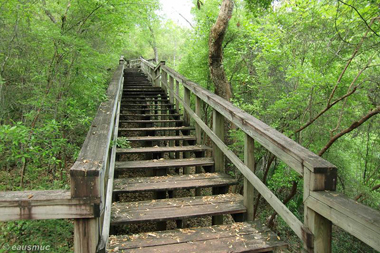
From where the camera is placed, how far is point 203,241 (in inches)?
87.1

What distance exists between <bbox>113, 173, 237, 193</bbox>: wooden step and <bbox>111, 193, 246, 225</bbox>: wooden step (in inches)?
7.3

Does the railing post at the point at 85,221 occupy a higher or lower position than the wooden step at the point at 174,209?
higher

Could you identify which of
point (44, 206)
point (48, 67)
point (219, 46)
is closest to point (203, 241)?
point (44, 206)

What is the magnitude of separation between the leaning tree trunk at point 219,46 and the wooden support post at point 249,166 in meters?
3.32

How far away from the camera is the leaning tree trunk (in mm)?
5512

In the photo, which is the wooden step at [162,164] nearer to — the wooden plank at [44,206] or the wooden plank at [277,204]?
the wooden plank at [277,204]

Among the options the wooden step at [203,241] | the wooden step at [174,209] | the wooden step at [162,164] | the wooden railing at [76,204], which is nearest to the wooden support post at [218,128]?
the wooden step at [162,164]

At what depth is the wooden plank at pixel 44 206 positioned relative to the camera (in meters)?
1.49

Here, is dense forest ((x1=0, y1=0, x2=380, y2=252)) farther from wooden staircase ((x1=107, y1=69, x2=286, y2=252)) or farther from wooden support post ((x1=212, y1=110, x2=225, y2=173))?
wooden support post ((x1=212, y1=110, x2=225, y2=173))

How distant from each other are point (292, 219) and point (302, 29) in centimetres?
378

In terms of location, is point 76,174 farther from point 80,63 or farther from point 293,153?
point 80,63

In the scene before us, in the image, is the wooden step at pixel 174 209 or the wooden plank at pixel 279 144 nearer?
the wooden plank at pixel 279 144

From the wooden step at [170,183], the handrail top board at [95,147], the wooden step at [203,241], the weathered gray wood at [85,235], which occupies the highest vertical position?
the handrail top board at [95,147]

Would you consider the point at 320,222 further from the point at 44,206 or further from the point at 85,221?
the point at 44,206
